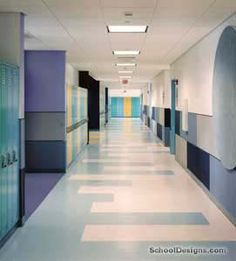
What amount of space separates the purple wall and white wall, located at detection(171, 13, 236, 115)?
294cm

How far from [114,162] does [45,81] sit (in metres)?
3.28

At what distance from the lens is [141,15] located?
20.9ft

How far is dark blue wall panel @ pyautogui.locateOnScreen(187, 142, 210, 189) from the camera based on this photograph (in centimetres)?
799

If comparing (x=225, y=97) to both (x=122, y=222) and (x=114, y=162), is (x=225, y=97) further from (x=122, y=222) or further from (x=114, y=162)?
(x=114, y=162)

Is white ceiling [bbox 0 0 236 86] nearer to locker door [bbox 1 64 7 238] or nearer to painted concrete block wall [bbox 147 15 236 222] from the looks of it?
painted concrete block wall [bbox 147 15 236 222]

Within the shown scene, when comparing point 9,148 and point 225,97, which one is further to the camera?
point 225,97

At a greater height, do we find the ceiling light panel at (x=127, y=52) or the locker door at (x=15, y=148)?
the ceiling light panel at (x=127, y=52)

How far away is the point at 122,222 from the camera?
6141mm

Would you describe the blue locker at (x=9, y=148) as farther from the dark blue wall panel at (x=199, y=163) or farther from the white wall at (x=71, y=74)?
the white wall at (x=71, y=74)

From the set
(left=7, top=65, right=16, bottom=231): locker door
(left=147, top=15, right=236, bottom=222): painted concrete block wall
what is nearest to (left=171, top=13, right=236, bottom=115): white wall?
(left=147, top=15, right=236, bottom=222): painted concrete block wall

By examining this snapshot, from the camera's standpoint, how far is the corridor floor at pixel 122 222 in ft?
16.1

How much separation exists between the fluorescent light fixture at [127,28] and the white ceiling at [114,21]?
117 millimetres

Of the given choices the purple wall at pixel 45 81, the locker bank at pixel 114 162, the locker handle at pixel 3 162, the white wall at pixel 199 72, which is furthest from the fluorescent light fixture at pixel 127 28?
the locker handle at pixel 3 162

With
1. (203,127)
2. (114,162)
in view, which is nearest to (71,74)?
(114,162)
